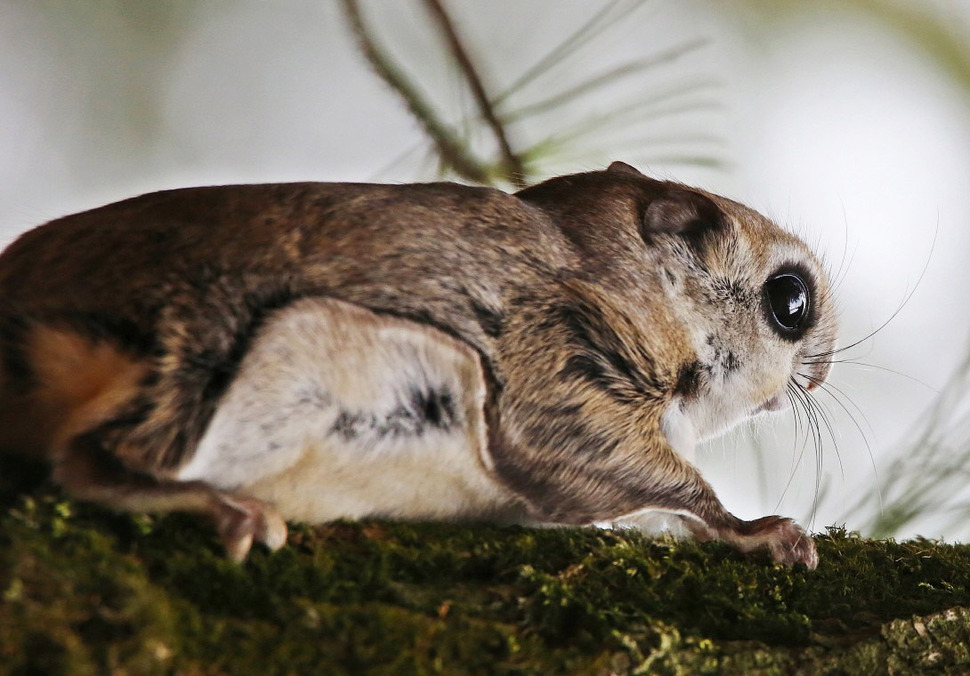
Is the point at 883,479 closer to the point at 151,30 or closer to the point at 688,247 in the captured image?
the point at 688,247

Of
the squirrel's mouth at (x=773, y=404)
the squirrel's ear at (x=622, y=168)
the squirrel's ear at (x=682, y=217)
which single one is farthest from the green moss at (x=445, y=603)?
the squirrel's ear at (x=622, y=168)

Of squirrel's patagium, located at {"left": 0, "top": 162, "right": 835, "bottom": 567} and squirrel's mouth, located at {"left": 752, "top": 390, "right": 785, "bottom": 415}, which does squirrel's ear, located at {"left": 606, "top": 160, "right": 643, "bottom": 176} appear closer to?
squirrel's patagium, located at {"left": 0, "top": 162, "right": 835, "bottom": 567}

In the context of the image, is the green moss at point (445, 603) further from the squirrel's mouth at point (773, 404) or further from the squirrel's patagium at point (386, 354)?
the squirrel's mouth at point (773, 404)

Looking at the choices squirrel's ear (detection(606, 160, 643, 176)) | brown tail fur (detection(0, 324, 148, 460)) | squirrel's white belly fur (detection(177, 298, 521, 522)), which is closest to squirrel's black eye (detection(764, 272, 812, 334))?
squirrel's ear (detection(606, 160, 643, 176))

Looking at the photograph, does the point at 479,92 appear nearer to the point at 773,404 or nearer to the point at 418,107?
the point at 418,107

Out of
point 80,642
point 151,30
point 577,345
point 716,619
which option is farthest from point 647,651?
point 151,30

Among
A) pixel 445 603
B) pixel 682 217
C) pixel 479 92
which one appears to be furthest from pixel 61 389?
pixel 479 92
